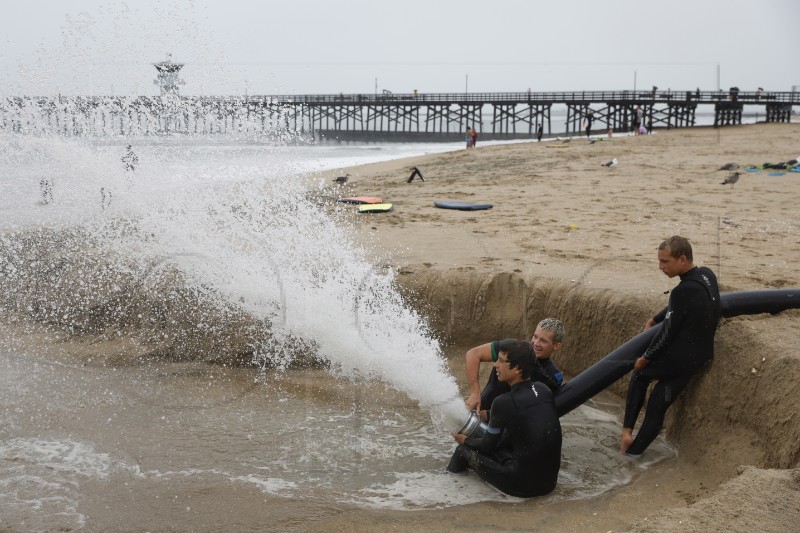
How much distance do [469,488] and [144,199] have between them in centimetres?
791

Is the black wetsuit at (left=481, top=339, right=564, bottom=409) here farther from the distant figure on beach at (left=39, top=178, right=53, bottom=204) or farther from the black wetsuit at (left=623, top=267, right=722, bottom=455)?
the distant figure on beach at (left=39, top=178, right=53, bottom=204)

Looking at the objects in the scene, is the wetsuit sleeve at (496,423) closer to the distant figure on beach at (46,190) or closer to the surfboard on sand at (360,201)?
the surfboard on sand at (360,201)

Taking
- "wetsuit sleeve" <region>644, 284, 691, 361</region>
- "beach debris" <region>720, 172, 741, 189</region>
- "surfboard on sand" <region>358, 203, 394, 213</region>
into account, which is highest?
"beach debris" <region>720, 172, 741, 189</region>

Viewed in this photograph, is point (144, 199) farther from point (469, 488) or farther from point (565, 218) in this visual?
point (469, 488)

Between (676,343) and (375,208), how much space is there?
7.80 metres

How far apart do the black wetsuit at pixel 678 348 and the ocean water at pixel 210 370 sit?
420 mm

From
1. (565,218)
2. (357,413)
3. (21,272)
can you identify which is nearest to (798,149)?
(565,218)

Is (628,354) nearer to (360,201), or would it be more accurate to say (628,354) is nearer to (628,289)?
(628,289)

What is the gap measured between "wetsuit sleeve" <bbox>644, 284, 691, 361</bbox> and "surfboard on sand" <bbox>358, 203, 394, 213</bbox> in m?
7.63

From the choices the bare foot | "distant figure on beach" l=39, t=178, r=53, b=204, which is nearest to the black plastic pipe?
the bare foot

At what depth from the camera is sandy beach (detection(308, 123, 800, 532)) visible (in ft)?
15.6

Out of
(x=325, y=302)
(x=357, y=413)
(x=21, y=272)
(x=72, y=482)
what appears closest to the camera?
(x=72, y=482)

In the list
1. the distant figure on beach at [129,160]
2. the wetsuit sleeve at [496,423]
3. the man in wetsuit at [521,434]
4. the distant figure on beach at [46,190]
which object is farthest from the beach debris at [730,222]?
the distant figure on beach at [46,190]

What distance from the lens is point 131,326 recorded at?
8.44 m
